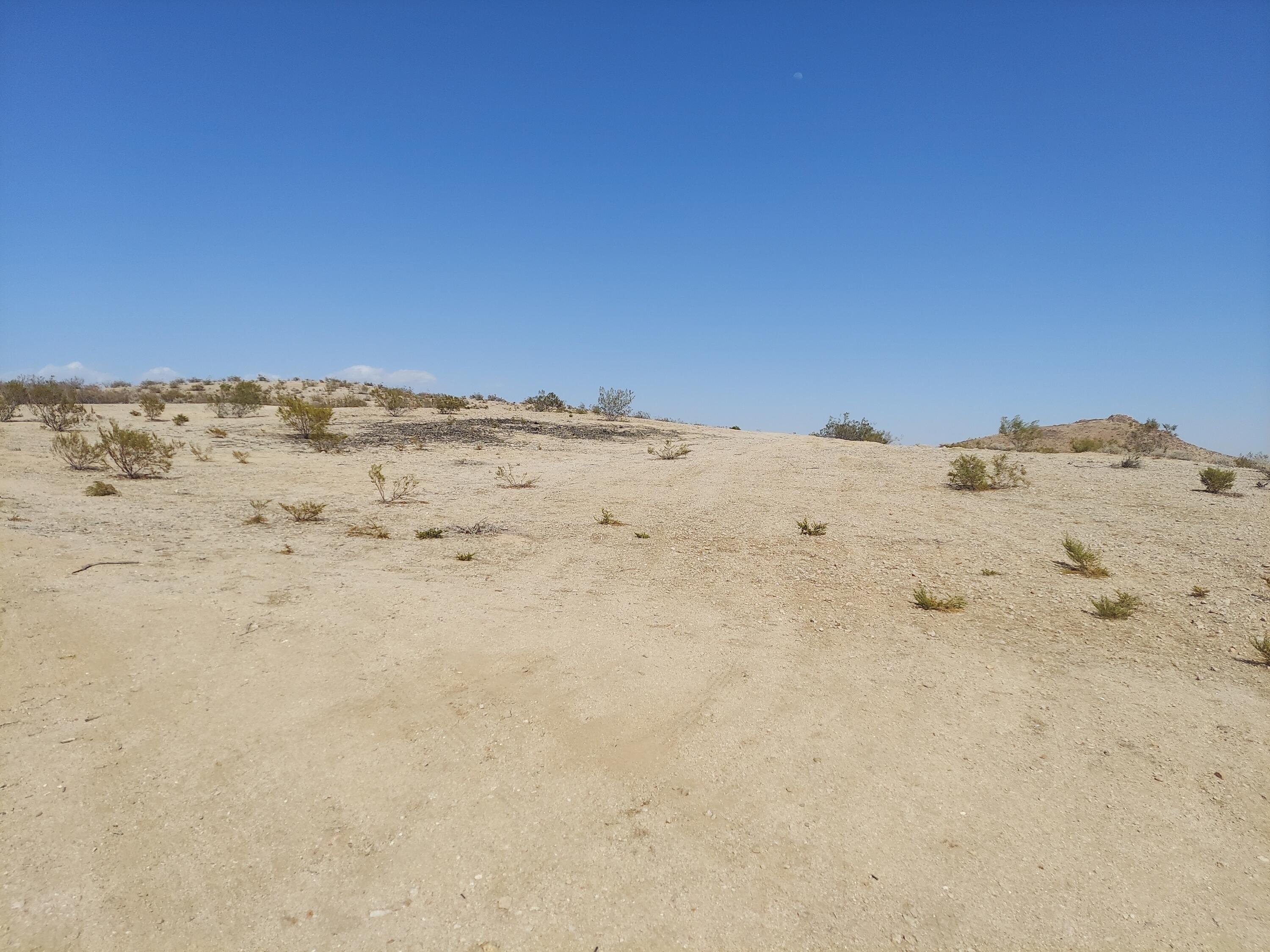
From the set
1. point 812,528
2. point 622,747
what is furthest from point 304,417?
point 622,747

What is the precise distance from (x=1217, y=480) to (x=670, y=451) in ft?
40.9

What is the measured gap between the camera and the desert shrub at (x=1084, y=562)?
7051 mm

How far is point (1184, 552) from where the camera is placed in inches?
302

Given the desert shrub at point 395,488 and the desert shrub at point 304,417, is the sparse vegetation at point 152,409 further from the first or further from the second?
the desert shrub at point 395,488

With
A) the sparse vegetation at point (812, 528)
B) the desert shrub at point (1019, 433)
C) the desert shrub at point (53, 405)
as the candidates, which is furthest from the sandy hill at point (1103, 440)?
the desert shrub at point (53, 405)

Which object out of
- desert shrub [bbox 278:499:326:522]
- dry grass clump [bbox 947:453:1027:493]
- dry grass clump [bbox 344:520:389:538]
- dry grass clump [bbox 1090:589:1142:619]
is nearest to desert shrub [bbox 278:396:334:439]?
desert shrub [bbox 278:499:326:522]

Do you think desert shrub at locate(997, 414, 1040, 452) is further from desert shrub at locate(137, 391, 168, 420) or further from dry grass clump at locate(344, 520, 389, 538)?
desert shrub at locate(137, 391, 168, 420)

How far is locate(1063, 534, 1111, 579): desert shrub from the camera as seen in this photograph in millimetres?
7051

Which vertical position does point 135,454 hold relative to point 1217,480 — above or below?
below

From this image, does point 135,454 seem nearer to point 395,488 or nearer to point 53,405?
point 395,488

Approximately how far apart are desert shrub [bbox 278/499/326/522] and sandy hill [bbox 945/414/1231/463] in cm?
1999

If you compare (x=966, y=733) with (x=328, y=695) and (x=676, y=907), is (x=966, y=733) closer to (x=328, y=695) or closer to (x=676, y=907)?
(x=676, y=907)

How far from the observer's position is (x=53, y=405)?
17.8 meters

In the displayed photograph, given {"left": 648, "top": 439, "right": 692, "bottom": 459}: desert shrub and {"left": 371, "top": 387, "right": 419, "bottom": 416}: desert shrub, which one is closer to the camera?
{"left": 648, "top": 439, "right": 692, "bottom": 459}: desert shrub
